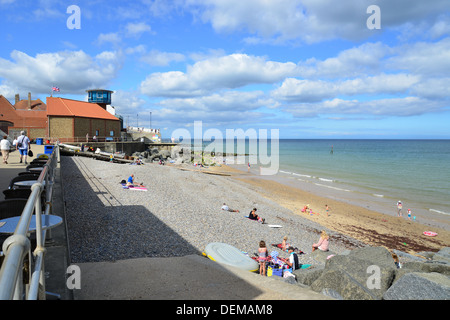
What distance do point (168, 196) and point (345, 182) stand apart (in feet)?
89.7

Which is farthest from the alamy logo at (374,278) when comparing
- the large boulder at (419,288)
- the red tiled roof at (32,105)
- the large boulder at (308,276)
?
the red tiled roof at (32,105)

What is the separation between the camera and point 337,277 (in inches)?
271

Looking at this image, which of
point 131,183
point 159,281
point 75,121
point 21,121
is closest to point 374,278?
point 159,281

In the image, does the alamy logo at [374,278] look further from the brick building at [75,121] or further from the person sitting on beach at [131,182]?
the brick building at [75,121]

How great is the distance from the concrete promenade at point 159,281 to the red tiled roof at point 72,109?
4148cm

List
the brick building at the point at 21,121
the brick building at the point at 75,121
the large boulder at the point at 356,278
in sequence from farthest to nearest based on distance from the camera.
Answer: the brick building at the point at 21,121, the brick building at the point at 75,121, the large boulder at the point at 356,278

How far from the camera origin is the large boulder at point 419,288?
6.62m

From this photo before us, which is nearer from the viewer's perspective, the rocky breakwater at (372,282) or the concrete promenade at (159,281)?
the concrete promenade at (159,281)

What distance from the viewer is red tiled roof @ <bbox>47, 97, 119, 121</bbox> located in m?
41.3

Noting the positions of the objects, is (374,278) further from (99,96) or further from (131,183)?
(99,96)

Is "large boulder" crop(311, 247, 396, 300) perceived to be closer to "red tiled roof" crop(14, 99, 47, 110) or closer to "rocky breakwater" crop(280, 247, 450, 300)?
"rocky breakwater" crop(280, 247, 450, 300)

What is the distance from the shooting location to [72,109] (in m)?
43.4

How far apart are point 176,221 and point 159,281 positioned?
6.90 m
